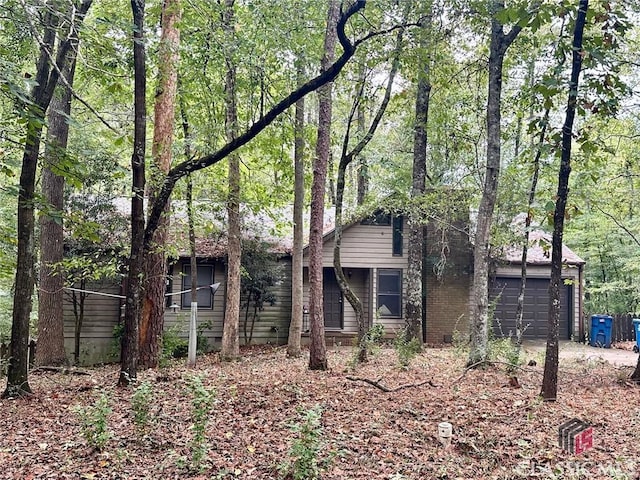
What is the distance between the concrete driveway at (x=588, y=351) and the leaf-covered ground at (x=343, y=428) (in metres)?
4.82

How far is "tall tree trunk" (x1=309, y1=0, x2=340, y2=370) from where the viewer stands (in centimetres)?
939

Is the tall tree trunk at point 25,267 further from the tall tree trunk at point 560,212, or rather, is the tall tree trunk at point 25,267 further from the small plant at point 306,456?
the tall tree trunk at point 560,212

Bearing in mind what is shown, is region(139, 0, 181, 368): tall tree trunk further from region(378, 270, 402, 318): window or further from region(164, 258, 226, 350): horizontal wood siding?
region(378, 270, 402, 318): window

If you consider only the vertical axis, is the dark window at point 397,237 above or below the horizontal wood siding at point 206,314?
above

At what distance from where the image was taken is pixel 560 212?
6453 millimetres

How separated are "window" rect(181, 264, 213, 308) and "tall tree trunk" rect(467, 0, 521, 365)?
28.8 feet

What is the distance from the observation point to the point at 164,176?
718cm

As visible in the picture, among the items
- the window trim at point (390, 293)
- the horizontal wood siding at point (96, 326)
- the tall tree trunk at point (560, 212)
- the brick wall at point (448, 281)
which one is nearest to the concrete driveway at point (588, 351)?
the brick wall at point (448, 281)

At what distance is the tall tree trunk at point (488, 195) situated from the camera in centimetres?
951

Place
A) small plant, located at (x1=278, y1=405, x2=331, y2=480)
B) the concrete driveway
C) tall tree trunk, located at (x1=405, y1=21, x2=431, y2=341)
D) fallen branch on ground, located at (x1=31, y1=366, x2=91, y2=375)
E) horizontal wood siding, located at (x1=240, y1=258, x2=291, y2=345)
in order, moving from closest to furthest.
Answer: small plant, located at (x1=278, y1=405, x2=331, y2=480)
fallen branch on ground, located at (x1=31, y1=366, x2=91, y2=375)
tall tree trunk, located at (x1=405, y1=21, x2=431, y2=341)
the concrete driveway
horizontal wood siding, located at (x1=240, y1=258, x2=291, y2=345)

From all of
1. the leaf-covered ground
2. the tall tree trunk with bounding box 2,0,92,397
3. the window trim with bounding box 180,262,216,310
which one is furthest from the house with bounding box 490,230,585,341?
the tall tree trunk with bounding box 2,0,92,397

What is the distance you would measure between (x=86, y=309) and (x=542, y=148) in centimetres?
1302

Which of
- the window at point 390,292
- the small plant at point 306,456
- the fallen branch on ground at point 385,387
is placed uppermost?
the window at point 390,292

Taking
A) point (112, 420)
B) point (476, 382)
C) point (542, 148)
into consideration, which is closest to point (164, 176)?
point (112, 420)
